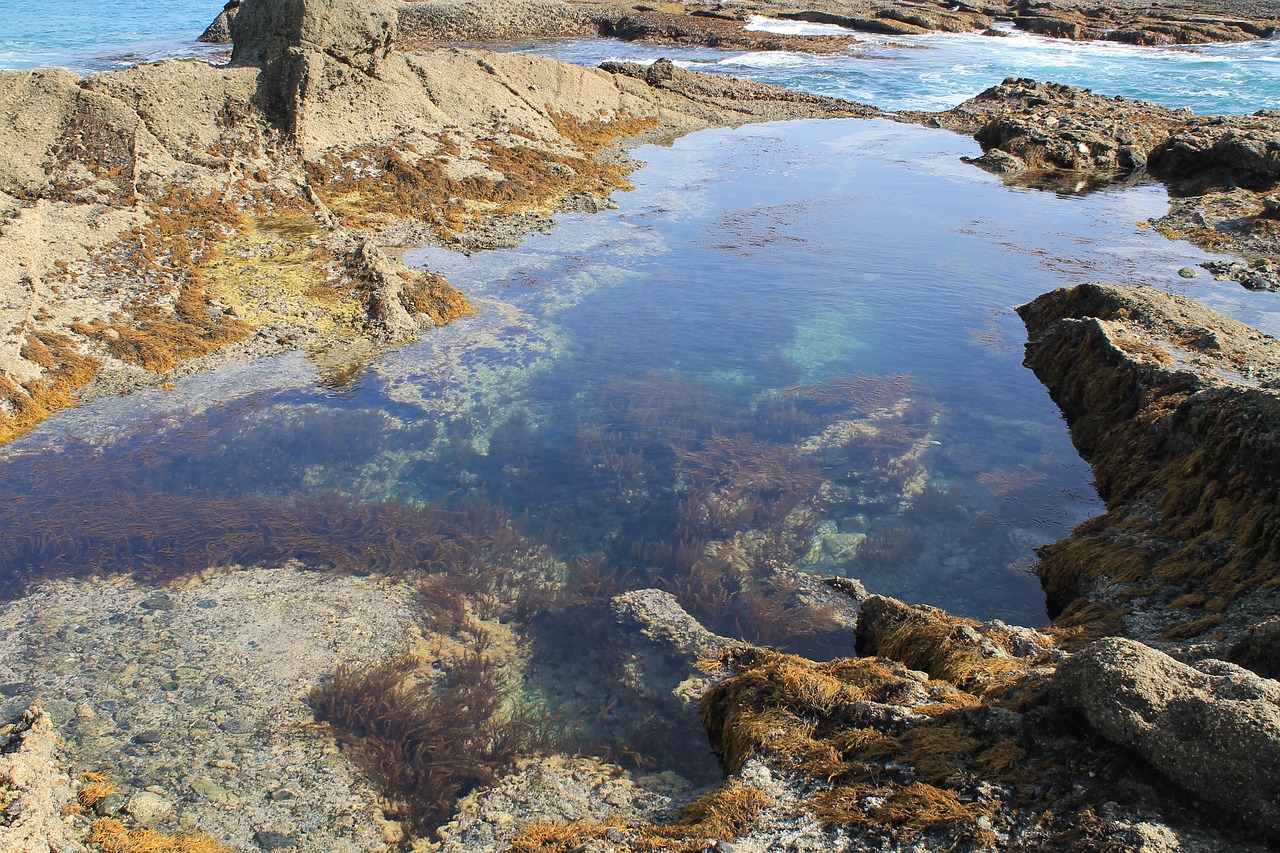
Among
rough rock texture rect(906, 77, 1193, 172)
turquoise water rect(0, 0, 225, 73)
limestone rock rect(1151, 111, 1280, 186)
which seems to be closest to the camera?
limestone rock rect(1151, 111, 1280, 186)

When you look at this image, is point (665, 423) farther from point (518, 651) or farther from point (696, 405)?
point (518, 651)

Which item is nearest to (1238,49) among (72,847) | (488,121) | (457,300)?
(488,121)

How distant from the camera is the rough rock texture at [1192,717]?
298cm

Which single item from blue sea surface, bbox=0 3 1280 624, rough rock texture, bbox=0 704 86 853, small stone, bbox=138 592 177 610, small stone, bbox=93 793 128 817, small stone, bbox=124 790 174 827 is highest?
blue sea surface, bbox=0 3 1280 624

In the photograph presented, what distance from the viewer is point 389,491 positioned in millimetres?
6914

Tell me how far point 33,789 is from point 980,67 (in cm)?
3581

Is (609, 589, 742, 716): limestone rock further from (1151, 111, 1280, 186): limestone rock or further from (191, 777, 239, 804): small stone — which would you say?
(1151, 111, 1280, 186): limestone rock

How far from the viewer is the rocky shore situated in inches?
135

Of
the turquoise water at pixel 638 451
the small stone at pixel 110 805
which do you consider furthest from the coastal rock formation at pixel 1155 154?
the small stone at pixel 110 805

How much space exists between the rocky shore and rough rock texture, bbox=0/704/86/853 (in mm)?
19

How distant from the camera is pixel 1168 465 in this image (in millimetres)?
6562

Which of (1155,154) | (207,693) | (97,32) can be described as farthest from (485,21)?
(207,693)

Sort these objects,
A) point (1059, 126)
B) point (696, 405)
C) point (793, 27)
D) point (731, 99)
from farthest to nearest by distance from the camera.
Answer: point (793, 27) → point (731, 99) → point (1059, 126) → point (696, 405)

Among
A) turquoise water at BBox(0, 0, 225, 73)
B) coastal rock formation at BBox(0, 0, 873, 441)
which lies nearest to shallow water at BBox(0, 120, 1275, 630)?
coastal rock formation at BBox(0, 0, 873, 441)
